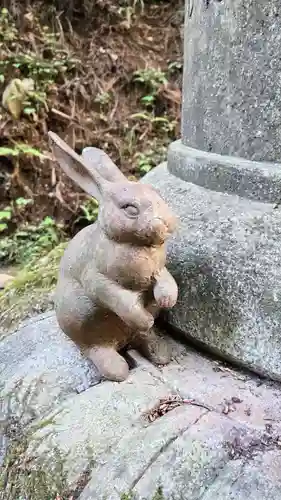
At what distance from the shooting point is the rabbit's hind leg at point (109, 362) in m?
1.14

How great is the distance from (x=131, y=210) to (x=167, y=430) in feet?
1.23

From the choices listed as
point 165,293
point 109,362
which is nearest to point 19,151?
point 109,362

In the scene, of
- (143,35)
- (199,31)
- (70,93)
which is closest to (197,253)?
(199,31)

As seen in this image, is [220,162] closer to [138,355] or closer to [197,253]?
[197,253]

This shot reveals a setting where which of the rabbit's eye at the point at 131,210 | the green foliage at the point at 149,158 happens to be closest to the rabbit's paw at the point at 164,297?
the rabbit's eye at the point at 131,210

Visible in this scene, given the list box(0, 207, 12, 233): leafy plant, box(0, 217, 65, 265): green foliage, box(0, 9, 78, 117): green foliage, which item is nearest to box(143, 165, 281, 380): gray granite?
box(0, 217, 65, 265): green foliage

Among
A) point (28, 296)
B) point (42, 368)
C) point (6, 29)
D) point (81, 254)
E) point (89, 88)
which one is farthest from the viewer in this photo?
point (89, 88)

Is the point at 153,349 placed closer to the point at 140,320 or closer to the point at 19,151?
the point at 140,320

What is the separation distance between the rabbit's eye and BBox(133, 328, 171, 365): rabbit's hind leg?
1.01ft

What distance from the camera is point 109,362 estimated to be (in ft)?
3.80

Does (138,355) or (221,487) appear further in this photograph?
(138,355)

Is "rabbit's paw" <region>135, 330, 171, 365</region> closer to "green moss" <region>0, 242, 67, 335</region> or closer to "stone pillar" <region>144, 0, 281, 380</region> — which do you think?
"stone pillar" <region>144, 0, 281, 380</region>

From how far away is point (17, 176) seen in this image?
447 centimetres

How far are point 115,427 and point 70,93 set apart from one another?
13.5ft
